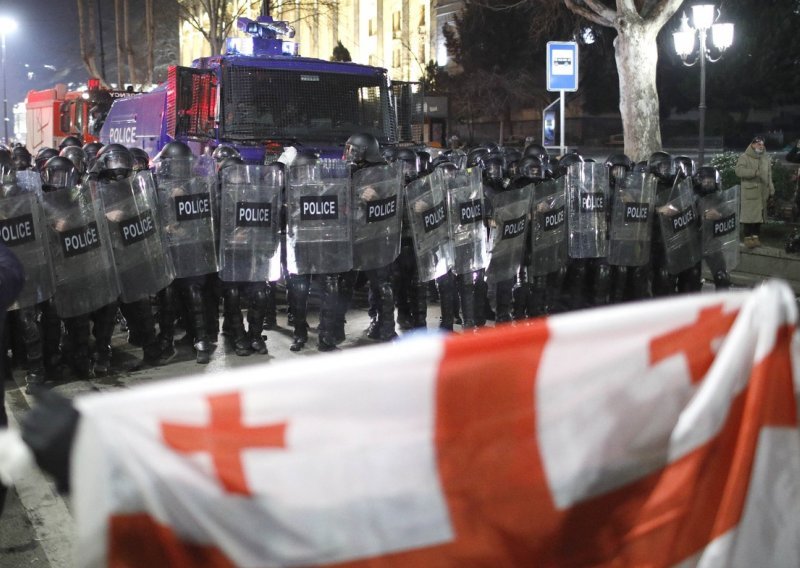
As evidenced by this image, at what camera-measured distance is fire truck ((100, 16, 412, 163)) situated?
38.5 feet

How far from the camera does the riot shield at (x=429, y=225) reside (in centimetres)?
889

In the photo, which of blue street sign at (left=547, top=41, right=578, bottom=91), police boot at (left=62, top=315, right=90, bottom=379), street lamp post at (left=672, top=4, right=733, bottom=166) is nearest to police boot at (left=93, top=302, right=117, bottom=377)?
police boot at (left=62, top=315, right=90, bottom=379)

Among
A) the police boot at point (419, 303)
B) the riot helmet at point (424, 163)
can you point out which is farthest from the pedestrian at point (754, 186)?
the police boot at point (419, 303)

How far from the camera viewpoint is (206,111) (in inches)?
466

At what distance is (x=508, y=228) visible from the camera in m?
9.30

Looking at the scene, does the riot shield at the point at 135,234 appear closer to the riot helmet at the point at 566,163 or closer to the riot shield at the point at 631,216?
the riot helmet at the point at 566,163

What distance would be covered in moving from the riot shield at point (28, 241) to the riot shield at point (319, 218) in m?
2.03

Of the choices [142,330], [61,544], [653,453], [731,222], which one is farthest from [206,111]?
[653,453]

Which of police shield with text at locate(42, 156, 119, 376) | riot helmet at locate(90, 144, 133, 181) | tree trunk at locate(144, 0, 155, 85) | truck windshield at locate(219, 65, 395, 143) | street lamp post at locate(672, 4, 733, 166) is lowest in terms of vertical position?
police shield with text at locate(42, 156, 119, 376)

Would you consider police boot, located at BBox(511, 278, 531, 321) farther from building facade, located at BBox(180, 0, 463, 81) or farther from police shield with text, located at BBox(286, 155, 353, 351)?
building facade, located at BBox(180, 0, 463, 81)

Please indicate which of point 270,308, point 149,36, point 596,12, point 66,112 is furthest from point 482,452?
point 149,36

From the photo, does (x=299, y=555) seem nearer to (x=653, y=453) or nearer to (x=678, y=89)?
(x=653, y=453)

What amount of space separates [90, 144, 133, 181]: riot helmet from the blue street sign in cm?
1011

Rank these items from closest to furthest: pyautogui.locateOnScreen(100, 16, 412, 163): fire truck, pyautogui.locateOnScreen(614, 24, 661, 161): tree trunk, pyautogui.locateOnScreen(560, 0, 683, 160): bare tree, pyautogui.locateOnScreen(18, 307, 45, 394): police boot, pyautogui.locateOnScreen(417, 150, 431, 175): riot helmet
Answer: pyautogui.locateOnScreen(18, 307, 45, 394): police boot → pyautogui.locateOnScreen(417, 150, 431, 175): riot helmet → pyautogui.locateOnScreen(100, 16, 412, 163): fire truck → pyautogui.locateOnScreen(560, 0, 683, 160): bare tree → pyautogui.locateOnScreen(614, 24, 661, 161): tree trunk
